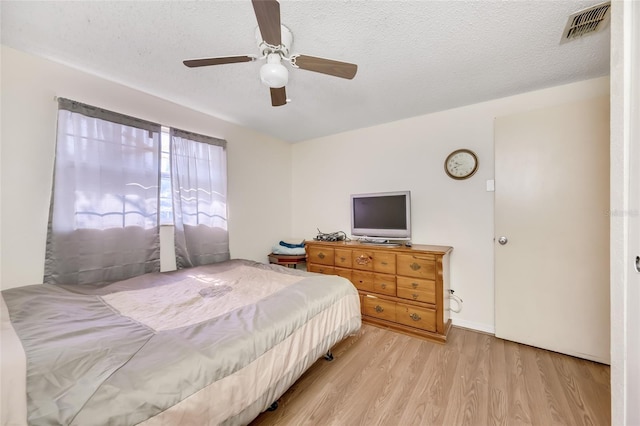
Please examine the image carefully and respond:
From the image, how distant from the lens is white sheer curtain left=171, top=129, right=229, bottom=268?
99.3 inches

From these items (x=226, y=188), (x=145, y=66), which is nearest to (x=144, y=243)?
(x=226, y=188)

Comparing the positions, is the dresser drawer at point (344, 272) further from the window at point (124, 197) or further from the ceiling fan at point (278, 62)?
the ceiling fan at point (278, 62)

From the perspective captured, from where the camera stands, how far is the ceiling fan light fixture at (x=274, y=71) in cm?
139

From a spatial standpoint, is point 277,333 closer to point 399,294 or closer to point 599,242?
point 399,294

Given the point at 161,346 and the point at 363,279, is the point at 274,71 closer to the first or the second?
the point at 161,346

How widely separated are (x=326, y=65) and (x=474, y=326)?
286cm

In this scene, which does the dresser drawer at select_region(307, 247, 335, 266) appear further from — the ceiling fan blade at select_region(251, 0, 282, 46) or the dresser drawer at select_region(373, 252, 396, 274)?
the ceiling fan blade at select_region(251, 0, 282, 46)

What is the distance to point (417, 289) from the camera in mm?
2424

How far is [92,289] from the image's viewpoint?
1818 millimetres

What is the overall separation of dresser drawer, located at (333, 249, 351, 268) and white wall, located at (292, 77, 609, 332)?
1.86 feet

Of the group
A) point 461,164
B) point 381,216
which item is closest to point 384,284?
point 381,216

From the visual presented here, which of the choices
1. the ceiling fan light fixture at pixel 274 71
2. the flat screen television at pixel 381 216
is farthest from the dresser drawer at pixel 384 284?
the ceiling fan light fixture at pixel 274 71
